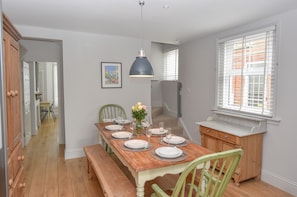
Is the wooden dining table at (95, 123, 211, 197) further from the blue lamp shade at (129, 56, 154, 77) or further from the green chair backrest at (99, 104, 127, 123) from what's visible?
the green chair backrest at (99, 104, 127, 123)

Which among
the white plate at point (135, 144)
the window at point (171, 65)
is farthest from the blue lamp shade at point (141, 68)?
the window at point (171, 65)

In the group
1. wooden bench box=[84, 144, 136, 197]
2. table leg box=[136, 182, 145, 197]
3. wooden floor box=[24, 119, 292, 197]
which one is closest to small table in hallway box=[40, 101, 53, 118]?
wooden floor box=[24, 119, 292, 197]

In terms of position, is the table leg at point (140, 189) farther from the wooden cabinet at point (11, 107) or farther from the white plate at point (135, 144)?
the wooden cabinet at point (11, 107)

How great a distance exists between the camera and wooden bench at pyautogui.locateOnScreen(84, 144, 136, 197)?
1937 mm

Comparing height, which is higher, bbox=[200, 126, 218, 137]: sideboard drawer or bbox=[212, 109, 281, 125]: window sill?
bbox=[212, 109, 281, 125]: window sill

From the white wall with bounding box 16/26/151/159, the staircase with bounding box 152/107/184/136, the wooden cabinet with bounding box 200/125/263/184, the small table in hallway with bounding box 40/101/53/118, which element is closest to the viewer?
the wooden cabinet with bounding box 200/125/263/184

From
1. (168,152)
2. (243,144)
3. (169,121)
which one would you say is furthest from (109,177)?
(169,121)

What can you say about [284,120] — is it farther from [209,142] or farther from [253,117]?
[209,142]

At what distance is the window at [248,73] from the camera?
2947 millimetres

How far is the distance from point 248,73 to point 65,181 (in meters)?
3.28

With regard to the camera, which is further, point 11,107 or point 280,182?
point 280,182

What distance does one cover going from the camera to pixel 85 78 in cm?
397

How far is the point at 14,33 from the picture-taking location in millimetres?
1874

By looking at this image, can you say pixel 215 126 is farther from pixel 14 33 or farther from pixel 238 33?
pixel 14 33
